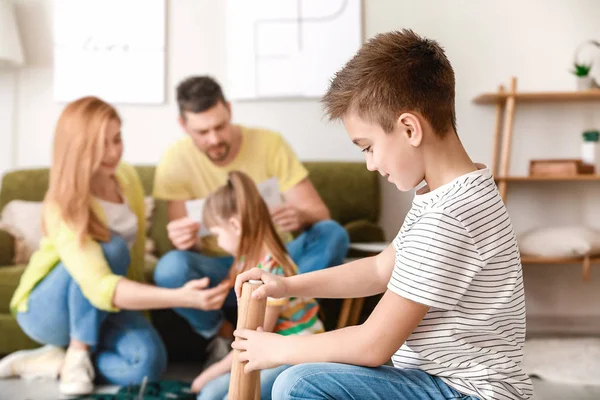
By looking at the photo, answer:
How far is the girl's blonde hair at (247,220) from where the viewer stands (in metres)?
1.84

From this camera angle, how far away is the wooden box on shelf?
282 cm

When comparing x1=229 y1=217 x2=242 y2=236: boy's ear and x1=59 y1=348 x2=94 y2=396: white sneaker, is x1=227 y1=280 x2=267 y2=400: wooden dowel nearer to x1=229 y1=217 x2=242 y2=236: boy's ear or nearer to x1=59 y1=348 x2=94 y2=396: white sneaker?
x1=229 y1=217 x2=242 y2=236: boy's ear

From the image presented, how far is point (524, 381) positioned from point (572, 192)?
2.27 metres

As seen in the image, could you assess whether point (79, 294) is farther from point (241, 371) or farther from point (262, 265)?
point (241, 371)

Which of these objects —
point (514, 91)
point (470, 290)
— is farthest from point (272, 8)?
point (470, 290)

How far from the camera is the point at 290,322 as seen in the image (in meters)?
1.73

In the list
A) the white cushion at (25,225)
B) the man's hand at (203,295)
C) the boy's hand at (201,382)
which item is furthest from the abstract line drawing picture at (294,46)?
the boy's hand at (201,382)

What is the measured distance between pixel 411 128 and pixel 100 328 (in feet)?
4.82

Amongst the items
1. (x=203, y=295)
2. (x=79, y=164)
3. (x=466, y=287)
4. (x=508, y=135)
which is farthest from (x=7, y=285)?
(x=508, y=135)

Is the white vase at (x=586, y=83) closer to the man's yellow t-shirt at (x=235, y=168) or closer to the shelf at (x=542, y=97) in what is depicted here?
the shelf at (x=542, y=97)

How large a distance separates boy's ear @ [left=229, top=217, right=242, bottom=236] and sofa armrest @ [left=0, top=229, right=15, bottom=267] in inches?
36.1

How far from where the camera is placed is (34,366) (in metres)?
2.08

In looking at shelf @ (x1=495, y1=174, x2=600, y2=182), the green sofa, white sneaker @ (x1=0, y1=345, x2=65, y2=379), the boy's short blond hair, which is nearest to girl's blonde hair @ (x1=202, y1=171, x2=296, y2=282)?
the green sofa

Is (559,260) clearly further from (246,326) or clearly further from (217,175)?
(246,326)
